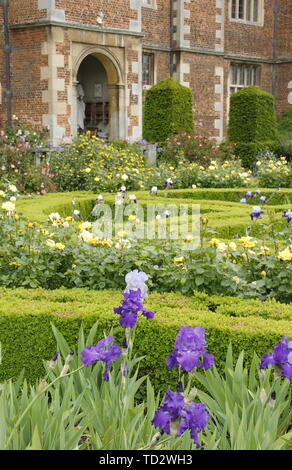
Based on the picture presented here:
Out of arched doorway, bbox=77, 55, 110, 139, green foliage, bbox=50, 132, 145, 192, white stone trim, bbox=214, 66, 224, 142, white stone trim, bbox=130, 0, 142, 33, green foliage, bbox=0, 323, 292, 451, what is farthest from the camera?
white stone trim, bbox=214, 66, 224, 142

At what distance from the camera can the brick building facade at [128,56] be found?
44.2ft

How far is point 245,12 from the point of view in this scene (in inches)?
817

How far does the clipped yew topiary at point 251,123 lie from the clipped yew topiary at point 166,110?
2241 mm

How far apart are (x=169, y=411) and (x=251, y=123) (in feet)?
54.9

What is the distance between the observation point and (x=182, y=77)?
714 inches

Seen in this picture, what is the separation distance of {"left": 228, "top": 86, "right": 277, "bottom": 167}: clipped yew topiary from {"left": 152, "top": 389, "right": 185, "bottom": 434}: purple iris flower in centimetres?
1623

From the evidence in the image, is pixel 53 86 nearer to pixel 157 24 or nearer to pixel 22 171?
pixel 22 171

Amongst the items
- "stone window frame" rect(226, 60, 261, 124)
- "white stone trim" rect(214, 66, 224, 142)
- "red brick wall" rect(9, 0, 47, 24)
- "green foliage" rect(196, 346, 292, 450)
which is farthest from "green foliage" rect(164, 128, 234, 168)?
"green foliage" rect(196, 346, 292, 450)

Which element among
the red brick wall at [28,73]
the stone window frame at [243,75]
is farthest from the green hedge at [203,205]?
the stone window frame at [243,75]

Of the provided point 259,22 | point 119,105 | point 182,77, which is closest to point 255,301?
point 119,105

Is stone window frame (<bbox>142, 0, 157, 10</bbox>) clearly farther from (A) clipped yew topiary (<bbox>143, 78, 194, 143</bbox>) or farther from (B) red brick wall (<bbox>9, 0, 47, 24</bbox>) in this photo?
(B) red brick wall (<bbox>9, 0, 47, 24</bbox>)

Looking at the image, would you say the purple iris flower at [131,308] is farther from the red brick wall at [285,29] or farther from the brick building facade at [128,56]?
the red brick wall at [285,29]

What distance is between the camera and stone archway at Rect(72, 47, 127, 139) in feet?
49.2
